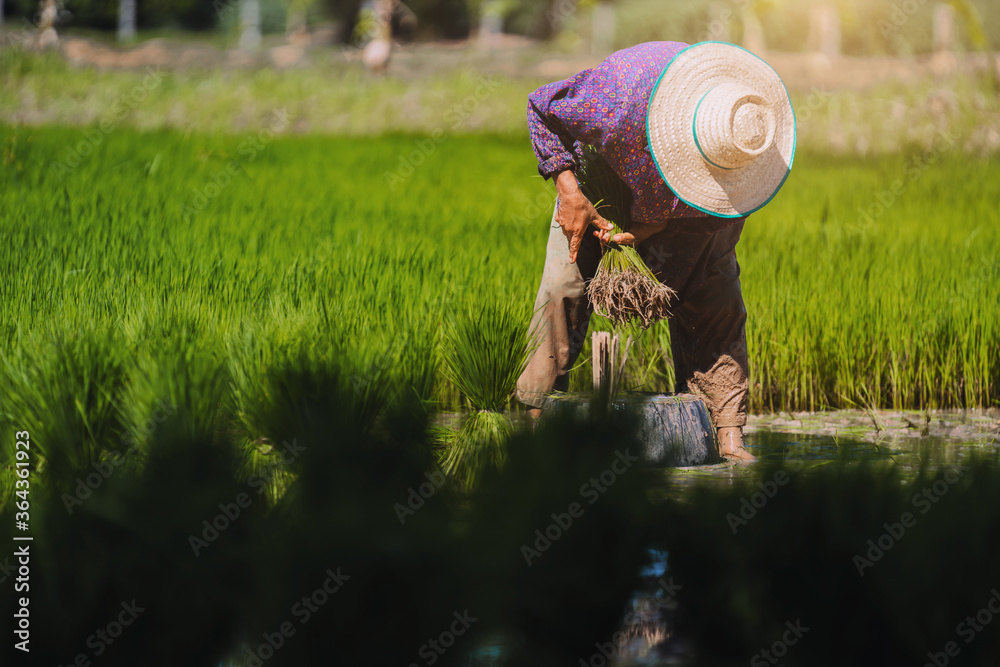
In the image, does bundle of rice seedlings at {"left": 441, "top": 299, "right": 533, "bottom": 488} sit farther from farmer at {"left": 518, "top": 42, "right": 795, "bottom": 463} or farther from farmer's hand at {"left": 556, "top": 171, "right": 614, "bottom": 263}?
farmer's hand at {"left": 556, "top": 171, "right": 614, "bottom": 263}

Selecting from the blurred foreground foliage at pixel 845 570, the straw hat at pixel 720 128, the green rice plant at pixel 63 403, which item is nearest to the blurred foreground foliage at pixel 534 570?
the blurred foreground foliage at pixel 845 570

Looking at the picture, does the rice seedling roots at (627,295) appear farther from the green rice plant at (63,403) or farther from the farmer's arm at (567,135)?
the green rice plant at (63,403)

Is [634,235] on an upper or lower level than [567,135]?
lower

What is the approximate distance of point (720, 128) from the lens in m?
2.70

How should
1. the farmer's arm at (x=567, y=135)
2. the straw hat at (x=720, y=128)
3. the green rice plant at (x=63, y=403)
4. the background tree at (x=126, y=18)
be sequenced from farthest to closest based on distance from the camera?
the background tree at (x=126, y=18) → the farmer's arm at (x=567, y=135) → the straw hat at (x=720, y=128) → the green rice plant at (x=63, y=403)

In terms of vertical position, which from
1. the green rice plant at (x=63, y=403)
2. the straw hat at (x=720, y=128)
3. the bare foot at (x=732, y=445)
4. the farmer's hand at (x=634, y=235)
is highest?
the straw hat at (x=720, y=128)

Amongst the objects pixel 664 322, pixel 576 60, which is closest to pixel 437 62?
pixel 576 60

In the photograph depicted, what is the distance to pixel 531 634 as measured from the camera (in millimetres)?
1650

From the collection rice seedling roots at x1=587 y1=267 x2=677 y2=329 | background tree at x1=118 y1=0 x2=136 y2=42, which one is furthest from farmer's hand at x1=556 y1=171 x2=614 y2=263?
background tree at x1=118 y1=0 x2=136 y2=42

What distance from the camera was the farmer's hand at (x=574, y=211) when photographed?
9.66 feet

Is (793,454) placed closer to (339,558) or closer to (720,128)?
(720,128)

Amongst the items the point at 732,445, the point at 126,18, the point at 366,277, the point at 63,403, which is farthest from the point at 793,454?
the point at 126,18

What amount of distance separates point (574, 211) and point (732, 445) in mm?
975

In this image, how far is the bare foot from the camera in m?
3.25
